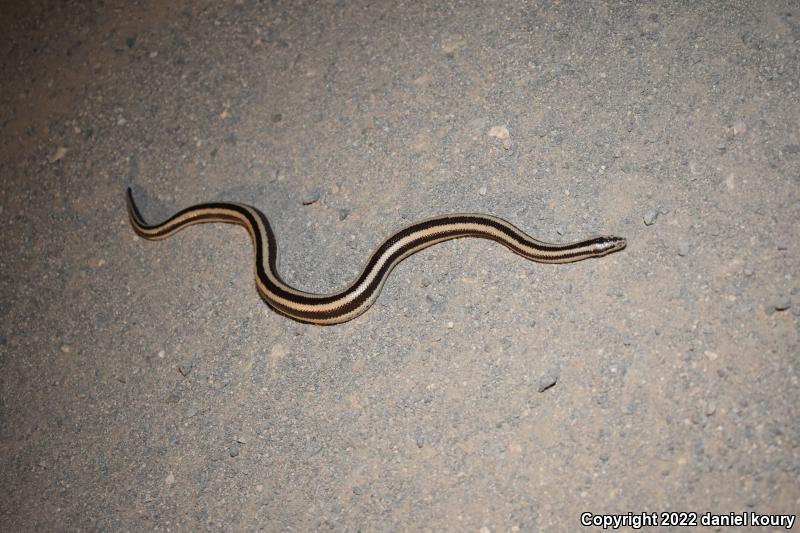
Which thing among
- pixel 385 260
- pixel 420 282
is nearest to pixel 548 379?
pixel 420 282

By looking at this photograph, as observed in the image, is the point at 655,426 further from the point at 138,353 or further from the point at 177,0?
the point at 177,0

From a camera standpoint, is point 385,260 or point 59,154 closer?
point 385,260

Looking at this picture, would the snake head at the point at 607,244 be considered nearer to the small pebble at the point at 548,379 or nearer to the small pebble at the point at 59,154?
the small pebble at the point at 548,379

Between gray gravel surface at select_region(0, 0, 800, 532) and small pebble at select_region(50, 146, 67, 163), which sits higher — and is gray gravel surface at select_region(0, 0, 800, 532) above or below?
below

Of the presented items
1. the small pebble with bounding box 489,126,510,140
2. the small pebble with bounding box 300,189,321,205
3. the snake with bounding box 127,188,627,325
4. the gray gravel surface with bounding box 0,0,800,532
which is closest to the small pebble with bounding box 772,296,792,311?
the gray gravel surface with bounding box 0,0,800,532

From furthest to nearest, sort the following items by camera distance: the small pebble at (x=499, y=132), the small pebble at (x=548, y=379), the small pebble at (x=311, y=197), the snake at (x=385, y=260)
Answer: the small pebble at (x=311, y=197), the small pebble at (x=499, y=132), the snake at (x=385, y=260), the small pebble at (x=548, y=379)

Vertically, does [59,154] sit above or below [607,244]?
above

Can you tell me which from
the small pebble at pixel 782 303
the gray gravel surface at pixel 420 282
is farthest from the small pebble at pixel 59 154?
the small pebble at pixel 782 303

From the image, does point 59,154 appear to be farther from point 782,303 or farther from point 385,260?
point 782,303

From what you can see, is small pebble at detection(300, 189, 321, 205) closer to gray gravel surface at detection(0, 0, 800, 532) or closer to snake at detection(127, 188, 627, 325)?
gray gravel surface at detection(0, 0, 800, 532)
